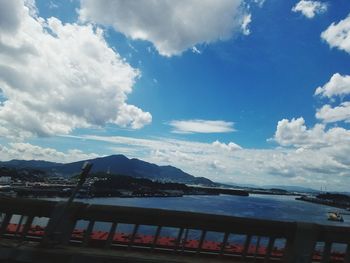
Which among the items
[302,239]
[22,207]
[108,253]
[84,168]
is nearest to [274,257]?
[302,239]

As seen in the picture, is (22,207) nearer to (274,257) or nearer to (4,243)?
(4,243)

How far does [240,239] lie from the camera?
67.1 meters

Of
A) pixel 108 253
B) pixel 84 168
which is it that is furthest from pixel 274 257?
pixel 84 168

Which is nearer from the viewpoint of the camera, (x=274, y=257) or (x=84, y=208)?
(x=84, y=208)

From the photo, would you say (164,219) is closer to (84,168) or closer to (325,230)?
(84,168)

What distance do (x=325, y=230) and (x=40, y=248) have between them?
392 centimetres

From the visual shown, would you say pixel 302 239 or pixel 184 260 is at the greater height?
pixel 302 239

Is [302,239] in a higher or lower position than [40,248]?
higher

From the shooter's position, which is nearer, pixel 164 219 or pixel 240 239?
pixel 164 219

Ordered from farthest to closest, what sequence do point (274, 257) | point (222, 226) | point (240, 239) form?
point (240, 239), point (274, 257), point (222, 226)

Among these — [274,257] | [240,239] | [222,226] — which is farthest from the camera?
[240,239]

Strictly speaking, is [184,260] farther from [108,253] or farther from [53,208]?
[53,208]

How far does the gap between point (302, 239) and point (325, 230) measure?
0.34 m

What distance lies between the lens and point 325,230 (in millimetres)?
6027
